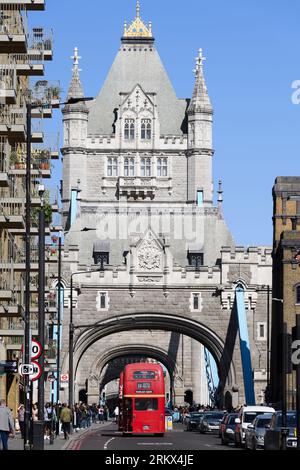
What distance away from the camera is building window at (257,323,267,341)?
125 m

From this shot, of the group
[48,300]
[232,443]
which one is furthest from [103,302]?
[232,443]

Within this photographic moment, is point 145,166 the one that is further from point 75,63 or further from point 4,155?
point 4,155

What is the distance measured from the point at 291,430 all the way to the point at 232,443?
16332 mm

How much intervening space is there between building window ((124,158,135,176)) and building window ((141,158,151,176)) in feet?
2.89

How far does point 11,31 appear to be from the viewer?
58938 mm

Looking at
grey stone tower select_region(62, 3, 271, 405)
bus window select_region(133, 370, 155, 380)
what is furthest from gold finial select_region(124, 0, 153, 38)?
bus window select_region(133, 370, 155, 380)

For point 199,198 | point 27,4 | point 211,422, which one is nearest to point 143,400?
point 211,422

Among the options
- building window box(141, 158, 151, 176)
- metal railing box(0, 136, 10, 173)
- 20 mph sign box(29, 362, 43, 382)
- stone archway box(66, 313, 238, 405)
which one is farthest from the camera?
building window box(141, 158, 151, 176)

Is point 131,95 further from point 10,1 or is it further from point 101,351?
point 10,1

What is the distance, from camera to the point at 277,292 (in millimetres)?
112812

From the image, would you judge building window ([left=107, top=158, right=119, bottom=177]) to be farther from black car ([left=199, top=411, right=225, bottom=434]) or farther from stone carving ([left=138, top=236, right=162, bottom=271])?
black car ([left=199, top=411, right=225, bottom=434])

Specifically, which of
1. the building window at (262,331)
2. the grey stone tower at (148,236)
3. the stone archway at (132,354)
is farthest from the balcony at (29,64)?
the stone archway at (132,354)

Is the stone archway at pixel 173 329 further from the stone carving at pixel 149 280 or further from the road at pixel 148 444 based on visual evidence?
the road at pixel 148 444

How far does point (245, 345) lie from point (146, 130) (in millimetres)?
42249
